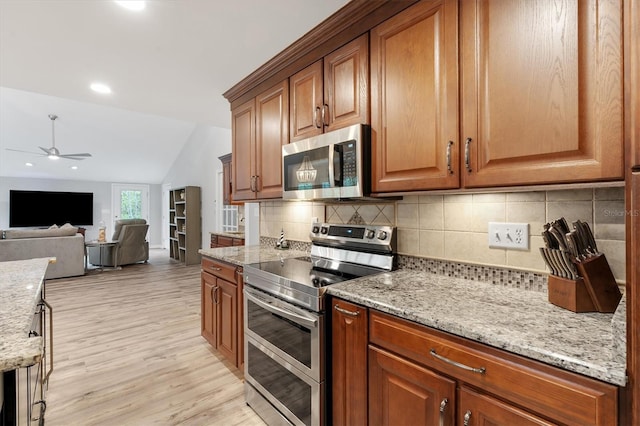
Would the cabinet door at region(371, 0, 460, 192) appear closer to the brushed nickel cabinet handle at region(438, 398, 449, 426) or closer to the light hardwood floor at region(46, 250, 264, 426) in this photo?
the brushed nickel cabinet handle at region(438, 398, 449, 426)

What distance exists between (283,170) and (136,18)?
1229 millimetres

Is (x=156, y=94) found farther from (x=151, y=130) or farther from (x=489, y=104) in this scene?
(x=151, y=130)

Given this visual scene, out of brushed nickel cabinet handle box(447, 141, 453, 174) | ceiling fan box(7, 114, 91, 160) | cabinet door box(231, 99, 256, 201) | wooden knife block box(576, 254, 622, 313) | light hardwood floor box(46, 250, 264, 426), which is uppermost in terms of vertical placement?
ceiling fan box(7, 114, 91, 160)

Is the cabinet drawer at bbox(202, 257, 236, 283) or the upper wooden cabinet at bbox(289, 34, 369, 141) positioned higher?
the upper wooden cabinet at bbox(289, 34, 369, 141)

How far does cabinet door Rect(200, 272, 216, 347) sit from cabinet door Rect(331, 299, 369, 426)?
4.33ft

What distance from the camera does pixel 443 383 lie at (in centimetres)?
100

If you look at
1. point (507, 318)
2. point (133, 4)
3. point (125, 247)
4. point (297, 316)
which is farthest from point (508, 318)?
point (125, 247)

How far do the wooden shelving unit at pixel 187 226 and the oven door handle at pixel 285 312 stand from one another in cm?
545

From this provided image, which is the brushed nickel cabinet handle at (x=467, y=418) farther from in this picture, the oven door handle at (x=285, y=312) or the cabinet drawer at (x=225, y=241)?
the cabinet drawer at (x=225, y=241)

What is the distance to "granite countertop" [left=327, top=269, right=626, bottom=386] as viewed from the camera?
0.75 metres

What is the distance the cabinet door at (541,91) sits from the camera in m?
0.91

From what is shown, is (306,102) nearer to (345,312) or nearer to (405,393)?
(345,312)

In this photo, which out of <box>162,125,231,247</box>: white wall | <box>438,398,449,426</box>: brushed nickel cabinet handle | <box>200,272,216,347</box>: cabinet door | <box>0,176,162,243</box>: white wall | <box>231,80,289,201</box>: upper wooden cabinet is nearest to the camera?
<box>438,398,449,426</box>: brushed nickel cabinet handle

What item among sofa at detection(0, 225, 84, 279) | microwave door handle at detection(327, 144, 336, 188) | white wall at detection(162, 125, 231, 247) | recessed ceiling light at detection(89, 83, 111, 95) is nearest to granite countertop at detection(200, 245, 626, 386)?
microwave door handle at detection(327, 144, 336, 188)
